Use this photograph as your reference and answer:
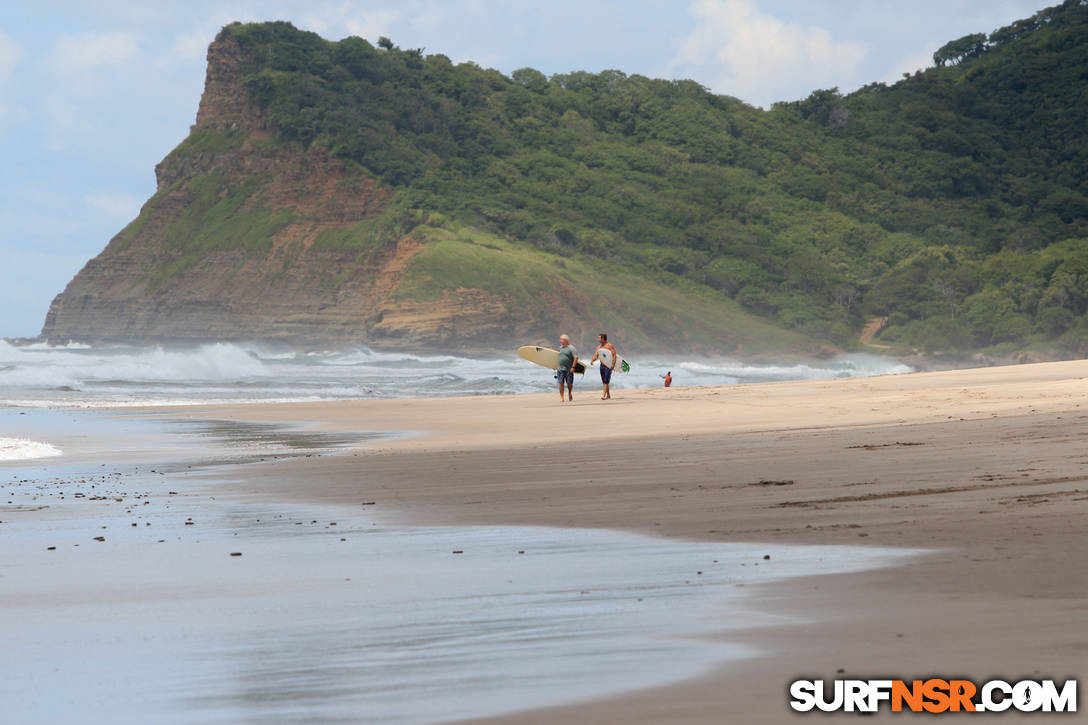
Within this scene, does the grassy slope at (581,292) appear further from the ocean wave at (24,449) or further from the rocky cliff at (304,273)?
the ocean wave at (24,449)

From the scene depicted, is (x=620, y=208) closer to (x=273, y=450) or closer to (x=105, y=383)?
(x=105, y=383)

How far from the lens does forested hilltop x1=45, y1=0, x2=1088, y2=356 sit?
83.4m

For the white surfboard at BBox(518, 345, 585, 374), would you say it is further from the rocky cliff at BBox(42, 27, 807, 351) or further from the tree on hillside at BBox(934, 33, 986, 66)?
the tree on hillside at BBox(934, 33, 986, 66)

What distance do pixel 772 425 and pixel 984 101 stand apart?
112997mm

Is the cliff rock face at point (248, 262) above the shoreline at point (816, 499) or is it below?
above

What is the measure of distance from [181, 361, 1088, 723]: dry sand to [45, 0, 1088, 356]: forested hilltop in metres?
62.5

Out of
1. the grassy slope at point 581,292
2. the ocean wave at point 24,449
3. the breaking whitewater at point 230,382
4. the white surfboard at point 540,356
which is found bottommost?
the ocean wave at point 24,449

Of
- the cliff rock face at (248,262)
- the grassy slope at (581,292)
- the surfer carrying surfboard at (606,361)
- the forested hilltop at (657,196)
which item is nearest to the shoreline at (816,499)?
the surfer carrying surfboard at (606,361)

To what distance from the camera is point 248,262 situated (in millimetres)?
89625

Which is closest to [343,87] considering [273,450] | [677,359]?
[677,359]

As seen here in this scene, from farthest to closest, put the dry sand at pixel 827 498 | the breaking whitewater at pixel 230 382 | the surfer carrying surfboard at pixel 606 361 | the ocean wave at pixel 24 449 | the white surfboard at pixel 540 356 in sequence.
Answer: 1. the white surfboard at pixel 540 356
2. the breaking whitewater at pixel 230 382
3. the surfer carrying surfboard at pixel 606 361
4. the ocean wave at pixel 24 449
5. the dry sand at pixel 827 498

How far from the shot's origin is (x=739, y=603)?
4.79 meters

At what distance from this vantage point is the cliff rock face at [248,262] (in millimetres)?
80500

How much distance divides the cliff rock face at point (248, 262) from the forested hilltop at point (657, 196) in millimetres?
295
